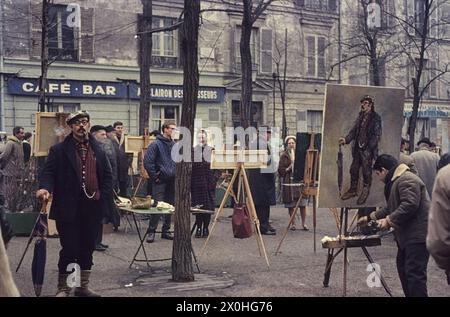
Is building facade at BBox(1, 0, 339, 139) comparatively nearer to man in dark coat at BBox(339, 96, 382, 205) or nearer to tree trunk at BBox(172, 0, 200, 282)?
tree trunk at BBox(172, 0, 200, 282)

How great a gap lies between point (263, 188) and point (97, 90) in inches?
599

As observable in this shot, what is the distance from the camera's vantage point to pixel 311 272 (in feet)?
26.1

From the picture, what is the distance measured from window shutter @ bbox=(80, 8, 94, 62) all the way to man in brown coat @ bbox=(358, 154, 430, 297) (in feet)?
66.0

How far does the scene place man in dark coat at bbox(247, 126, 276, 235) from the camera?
11.0 m

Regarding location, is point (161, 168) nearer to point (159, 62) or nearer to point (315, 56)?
point (159, 62)

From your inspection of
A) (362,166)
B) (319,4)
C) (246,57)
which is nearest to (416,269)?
(362,166)

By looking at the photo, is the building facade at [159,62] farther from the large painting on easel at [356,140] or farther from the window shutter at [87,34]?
the large painting on easel at [356,140]

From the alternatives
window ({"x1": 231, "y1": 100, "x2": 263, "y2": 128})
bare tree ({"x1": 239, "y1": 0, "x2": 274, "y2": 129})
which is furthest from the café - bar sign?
bare tree ({"x1": 239, "y1": 0, "x2": 274, "y2": 129})

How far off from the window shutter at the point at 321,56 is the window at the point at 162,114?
27.6ft

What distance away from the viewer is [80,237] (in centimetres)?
645

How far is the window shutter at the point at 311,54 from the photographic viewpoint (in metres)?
30.5
